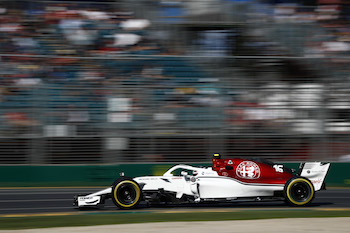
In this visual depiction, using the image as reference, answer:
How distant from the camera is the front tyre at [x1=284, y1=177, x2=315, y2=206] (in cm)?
959

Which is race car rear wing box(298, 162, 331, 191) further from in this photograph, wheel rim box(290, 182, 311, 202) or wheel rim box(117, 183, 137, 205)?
wheel rim box(117, 183, 137, 205)

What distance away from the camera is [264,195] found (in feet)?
31.5

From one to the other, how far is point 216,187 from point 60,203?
3217 mm

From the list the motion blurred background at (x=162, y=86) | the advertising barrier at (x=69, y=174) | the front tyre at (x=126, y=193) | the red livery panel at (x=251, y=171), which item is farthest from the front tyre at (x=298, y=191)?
the advertising barrier at (x=69, y=174)

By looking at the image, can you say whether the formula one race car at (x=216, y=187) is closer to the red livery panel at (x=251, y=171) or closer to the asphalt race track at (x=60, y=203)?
the red livery panel at (x=251, y=171)

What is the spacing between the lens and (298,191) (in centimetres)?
970

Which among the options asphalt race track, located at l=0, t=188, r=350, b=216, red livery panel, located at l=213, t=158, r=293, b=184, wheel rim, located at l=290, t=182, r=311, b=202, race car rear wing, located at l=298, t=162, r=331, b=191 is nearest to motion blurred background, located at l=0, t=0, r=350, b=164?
asphalt race track, located at l=0, t=188, r=350, b=216

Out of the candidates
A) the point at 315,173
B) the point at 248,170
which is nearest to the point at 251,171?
the point at 248,170

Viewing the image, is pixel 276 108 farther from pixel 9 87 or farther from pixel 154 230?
pixel 154 230

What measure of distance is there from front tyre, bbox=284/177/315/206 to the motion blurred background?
474cm

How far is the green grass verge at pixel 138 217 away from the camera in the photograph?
8.03m

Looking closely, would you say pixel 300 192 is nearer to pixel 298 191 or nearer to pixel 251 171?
pixel 298 191

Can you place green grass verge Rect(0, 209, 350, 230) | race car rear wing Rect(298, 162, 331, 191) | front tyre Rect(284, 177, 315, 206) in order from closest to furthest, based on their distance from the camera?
green grass verge Rect(0, 209, 350, 230), front tyre Rect(284, 177, 315, 206), race car rear wing Rect(298, 162, 331, 191)

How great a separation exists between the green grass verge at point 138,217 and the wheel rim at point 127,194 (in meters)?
0.31
